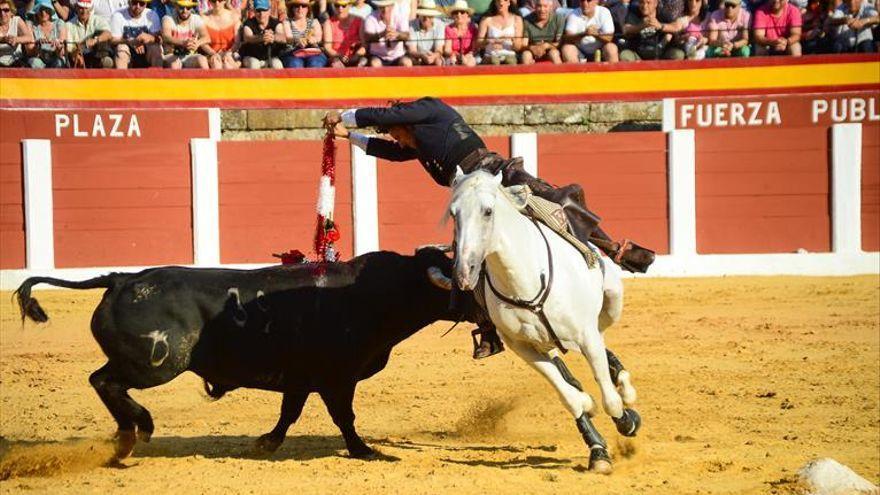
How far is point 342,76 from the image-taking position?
46.2 feet

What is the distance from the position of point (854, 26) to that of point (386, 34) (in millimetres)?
4685

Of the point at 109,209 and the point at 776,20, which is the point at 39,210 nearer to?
the point at 109,209

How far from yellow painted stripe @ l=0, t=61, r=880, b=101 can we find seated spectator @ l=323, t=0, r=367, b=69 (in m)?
0.22

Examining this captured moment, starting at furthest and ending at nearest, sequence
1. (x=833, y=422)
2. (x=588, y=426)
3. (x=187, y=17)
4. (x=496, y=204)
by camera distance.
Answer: (x=187, y=17) < (x=833, y=422) < (x=588, y=426) < (x=496, y=204)

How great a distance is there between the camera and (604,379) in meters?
6.35

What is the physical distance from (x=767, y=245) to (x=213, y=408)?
24.1ft

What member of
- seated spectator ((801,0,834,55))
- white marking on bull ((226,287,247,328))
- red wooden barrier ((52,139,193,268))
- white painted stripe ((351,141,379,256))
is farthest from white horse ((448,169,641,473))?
seated spectator ((801,0,834,55))

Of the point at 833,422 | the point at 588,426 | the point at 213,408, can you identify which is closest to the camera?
the point at 588,426

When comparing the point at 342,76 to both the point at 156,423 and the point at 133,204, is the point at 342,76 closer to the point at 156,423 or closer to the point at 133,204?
the point at 133,204

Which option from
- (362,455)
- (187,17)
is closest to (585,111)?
(187,17)

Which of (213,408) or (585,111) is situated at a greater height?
(585,111)

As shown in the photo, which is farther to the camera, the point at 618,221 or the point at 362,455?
the point at 618,221

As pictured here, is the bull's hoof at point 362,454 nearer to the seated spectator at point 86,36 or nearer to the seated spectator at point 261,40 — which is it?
the seated spectator at point 261,40

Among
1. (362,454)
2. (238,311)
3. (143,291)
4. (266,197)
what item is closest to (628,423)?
(362,454)
